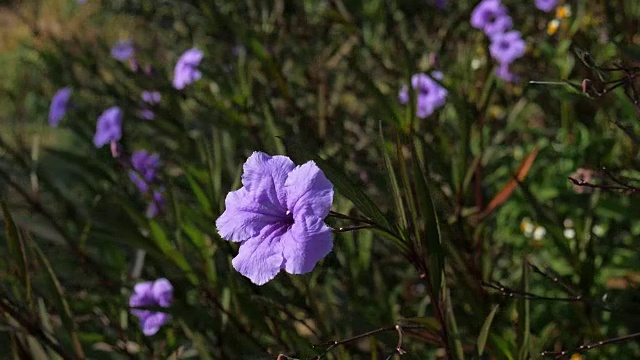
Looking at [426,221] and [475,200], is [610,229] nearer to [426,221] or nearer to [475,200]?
[475,200]

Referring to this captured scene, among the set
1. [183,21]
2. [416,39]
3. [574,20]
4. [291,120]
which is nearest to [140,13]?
[183,21]

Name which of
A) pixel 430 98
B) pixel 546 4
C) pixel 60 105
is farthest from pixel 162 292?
pixel 546 4

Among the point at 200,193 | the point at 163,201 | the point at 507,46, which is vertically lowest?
the point at 507,46

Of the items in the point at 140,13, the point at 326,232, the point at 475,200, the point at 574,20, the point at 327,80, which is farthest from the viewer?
the point at 140,13

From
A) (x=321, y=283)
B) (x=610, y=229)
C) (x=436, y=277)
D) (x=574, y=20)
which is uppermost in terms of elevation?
(x=436, y=277)

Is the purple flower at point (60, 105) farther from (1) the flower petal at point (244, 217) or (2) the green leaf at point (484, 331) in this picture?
(2) the green leaf at point (484, 331)

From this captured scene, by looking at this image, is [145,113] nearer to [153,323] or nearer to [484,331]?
[153,323]

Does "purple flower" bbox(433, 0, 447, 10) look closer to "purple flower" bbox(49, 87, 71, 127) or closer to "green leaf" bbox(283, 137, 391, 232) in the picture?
"purple flower" bbox(49, 87, 71, 127)
